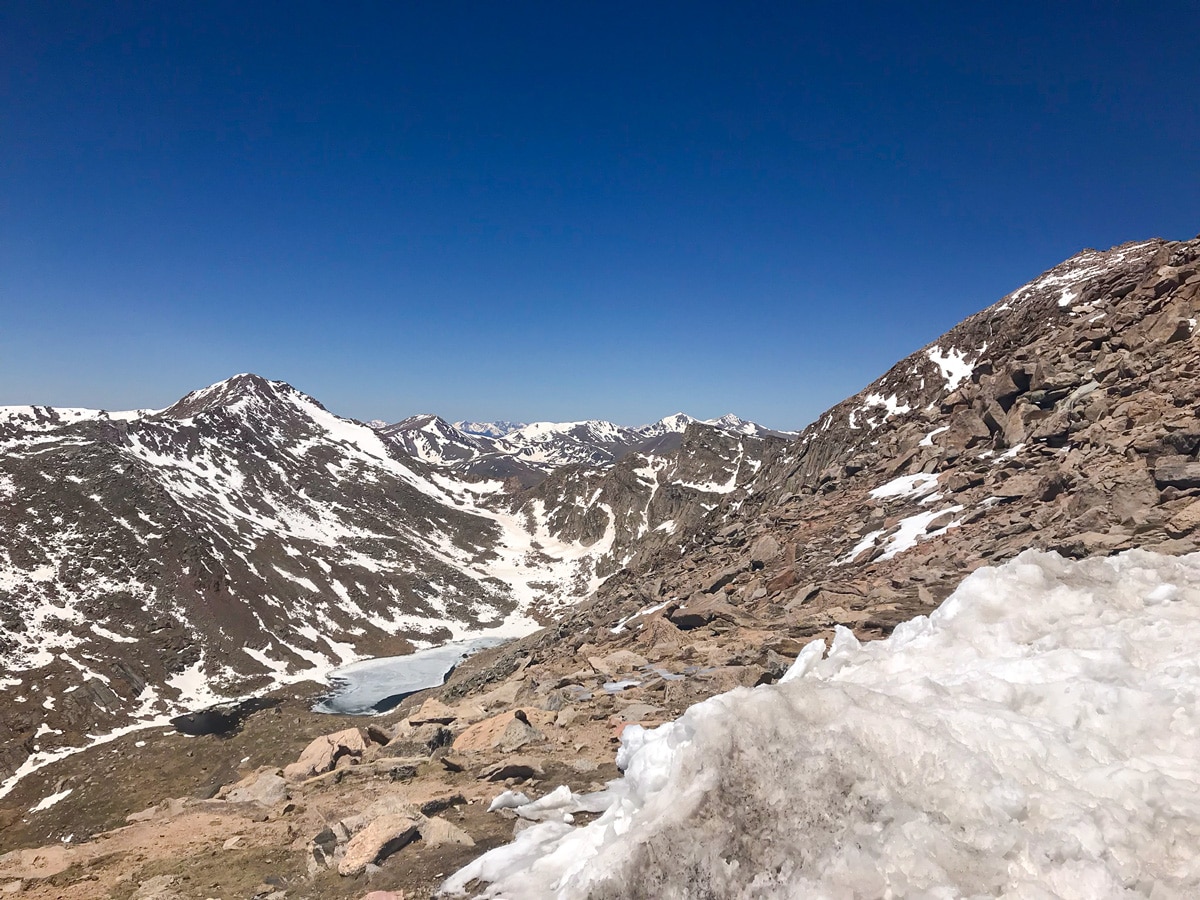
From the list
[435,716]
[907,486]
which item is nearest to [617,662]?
[435,716]

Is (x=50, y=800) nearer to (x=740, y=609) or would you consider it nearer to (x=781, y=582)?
(x=740, y=609)

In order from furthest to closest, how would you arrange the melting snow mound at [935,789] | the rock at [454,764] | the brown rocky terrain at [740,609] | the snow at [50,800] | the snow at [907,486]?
the snow at [50,800] < the snow at [907,486] < the rock at [454,764] < the brown rocky terrain at [740,609] < the melting snow mound at [935,789]

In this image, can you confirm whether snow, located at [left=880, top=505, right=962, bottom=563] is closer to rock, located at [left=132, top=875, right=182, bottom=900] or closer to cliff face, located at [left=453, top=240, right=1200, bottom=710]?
cliff face, located at [left=453, top=240, right=1200, bottom=710]

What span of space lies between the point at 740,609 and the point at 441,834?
1664 centimetres

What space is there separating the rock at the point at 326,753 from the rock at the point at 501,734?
443cm

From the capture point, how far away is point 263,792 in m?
14.9

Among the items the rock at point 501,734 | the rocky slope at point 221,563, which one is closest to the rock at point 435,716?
the rock at point 501,734

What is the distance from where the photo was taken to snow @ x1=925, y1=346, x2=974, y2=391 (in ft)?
164

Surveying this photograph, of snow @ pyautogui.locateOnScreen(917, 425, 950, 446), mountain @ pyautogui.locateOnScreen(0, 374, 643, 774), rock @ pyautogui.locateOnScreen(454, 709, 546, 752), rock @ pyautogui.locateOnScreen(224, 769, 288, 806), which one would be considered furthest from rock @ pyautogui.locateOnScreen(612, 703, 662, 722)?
mountain @ pyautogui.locateOnScreen(0, 374, 643, 774)

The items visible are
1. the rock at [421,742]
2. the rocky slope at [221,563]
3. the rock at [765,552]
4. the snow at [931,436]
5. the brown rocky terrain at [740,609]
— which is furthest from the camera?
the rocky slope at [221,563]

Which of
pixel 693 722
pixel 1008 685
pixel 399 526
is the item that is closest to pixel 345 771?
pixel 693 722

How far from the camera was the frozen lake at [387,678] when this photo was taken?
3236 inches

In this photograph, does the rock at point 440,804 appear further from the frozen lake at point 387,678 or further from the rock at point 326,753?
the frozen lake at point 387,678

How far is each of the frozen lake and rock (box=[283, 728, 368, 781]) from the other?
67.2 m
